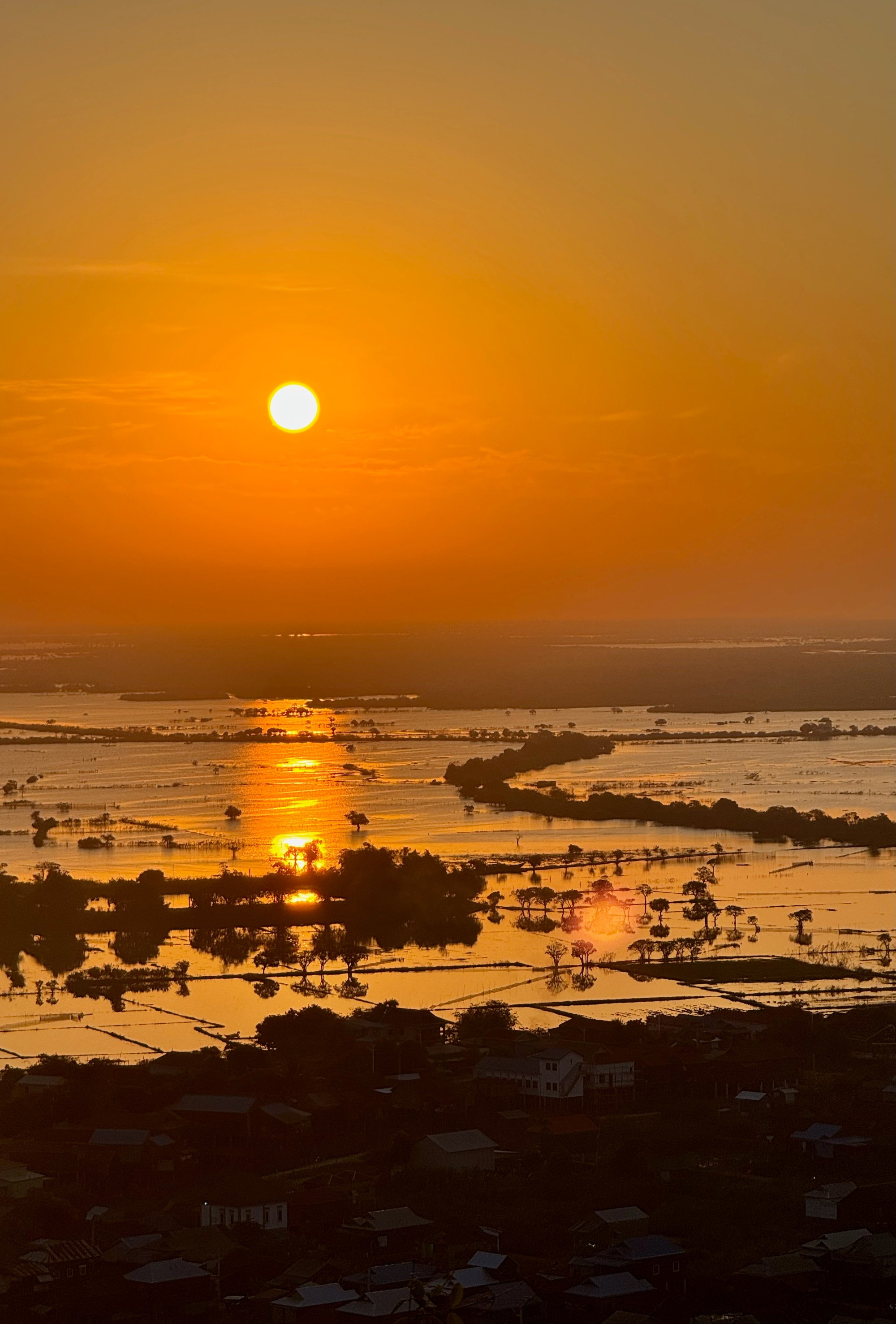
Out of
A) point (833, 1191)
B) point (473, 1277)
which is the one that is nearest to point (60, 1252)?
point (473, 1277)

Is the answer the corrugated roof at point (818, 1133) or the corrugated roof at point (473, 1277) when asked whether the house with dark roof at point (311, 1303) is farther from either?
the corrugated roof at point (818, 1133)

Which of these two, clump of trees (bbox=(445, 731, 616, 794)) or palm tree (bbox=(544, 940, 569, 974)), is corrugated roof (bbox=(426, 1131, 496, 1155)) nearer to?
palm tree (bbox=(544, 940, 569, 974))

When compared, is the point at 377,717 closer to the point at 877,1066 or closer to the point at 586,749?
the point at 586,749

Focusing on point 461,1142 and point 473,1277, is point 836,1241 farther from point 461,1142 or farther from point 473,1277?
point 461,1142

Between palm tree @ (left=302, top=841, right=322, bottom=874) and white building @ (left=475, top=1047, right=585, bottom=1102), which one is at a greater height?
palm tree @ (left=302, top=841, right=322, bottom=874)

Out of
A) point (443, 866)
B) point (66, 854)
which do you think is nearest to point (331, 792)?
point (66, 854)

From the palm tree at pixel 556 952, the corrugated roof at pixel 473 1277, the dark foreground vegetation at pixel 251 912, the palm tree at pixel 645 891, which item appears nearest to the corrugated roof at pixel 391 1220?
the corrugated roof at pixel 473 1277

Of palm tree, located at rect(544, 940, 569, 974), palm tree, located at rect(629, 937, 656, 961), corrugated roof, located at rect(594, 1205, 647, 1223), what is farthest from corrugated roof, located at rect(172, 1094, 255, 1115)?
palm tree, located at rect(629, 937, 656, 961)
